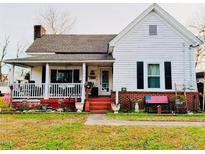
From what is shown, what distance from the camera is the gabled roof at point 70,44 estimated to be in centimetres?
1931

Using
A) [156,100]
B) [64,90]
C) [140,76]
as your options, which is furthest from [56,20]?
[156,100]

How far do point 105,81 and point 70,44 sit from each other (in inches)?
193

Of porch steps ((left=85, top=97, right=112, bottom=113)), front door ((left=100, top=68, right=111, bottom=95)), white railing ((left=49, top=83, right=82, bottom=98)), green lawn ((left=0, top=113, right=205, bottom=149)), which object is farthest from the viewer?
front door ((left=100, top=68, right=111, bottom=95))

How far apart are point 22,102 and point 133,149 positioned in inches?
434

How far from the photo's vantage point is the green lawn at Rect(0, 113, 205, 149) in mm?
6180

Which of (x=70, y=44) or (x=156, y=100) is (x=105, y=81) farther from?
(x=156, y=100)

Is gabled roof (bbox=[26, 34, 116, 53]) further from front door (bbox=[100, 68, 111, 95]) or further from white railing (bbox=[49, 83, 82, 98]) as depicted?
white railing (bbox=[49, 83, 82, 98])

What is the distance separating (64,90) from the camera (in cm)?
1569

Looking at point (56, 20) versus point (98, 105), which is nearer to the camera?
point (98, 105)

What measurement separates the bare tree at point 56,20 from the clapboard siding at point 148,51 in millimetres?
25764

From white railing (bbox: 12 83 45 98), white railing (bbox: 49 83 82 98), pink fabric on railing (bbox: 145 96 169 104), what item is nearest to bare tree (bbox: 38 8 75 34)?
white railing (bbox: 12 83 45 98)

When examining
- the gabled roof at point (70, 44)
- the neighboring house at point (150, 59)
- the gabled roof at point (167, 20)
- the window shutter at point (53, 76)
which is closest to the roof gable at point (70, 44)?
the gabled roof at point (70, 44)

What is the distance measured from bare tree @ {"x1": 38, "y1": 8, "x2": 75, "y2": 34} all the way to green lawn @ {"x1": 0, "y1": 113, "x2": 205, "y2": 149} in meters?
32.1

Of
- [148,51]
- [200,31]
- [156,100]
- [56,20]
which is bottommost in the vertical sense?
[156,100]
